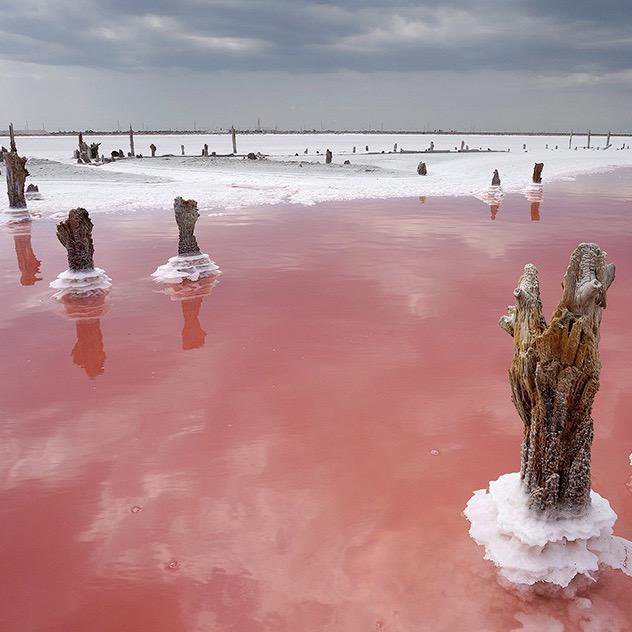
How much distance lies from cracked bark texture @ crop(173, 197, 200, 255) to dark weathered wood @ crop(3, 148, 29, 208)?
31.6ft

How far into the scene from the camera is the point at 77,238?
11266mm

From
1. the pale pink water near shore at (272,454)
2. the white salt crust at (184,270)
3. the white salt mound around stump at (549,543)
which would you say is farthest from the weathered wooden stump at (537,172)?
the white salt mound around stump at (549,543)

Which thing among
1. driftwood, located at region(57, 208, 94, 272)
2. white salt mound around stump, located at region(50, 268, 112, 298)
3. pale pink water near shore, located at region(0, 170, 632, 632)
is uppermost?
driftwood, located at region(57, 208, 94, 272)

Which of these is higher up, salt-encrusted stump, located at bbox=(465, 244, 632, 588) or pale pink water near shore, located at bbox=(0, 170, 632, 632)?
salt-encrusted stump, located at bbox=(465, 244, 632, 588)

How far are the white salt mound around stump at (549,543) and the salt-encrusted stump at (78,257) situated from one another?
31.4ft

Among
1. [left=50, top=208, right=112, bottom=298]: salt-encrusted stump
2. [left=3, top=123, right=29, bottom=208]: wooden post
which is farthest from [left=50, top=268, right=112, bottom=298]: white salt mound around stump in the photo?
[left=3, top=123, right=29, bottom=208]: wooden post

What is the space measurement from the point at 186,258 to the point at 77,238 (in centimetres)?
239

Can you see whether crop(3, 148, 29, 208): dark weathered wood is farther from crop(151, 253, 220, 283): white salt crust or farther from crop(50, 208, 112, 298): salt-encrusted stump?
crop(151, 253, 220, 283): white salt crust

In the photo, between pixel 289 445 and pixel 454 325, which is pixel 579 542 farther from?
pixel 454 325

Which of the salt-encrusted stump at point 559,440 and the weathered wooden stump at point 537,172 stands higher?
the weathered wooden stump at point 537,172

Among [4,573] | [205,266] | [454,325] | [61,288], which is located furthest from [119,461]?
[205,266]

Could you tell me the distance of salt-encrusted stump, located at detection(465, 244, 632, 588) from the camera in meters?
3.80

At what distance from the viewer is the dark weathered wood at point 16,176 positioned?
18734mm

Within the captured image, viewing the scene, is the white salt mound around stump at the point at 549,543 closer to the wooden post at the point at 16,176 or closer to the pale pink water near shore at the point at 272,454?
the pale pink water near shore at the point at 272,454
